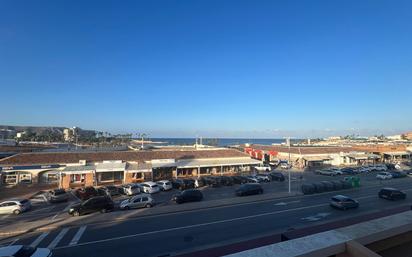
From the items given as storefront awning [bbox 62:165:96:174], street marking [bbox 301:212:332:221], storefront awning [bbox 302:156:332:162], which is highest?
storefront awning [bbox 62:165:96:174]

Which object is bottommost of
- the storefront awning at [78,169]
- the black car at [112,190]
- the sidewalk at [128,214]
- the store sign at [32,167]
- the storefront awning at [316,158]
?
the sidewalk at [128,214]

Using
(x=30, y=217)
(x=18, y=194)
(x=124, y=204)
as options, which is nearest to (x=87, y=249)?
(x=124, y=204)

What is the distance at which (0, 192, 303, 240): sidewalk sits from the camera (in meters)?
25.5

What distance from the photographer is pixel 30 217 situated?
1206 inches

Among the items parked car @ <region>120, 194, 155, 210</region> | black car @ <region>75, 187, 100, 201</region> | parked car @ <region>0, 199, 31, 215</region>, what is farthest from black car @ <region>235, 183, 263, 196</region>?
parked car @ <region>0, 199, 31, 215</region>

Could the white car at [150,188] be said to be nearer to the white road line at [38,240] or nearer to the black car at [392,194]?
the white road line at [38,240]

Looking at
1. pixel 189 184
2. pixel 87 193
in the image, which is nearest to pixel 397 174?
pixel 189 184

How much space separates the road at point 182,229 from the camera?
2086 centimetres

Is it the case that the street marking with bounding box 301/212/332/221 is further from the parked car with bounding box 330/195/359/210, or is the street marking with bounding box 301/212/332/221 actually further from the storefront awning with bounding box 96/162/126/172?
the storefront awning with bounding box 96/162/126/172

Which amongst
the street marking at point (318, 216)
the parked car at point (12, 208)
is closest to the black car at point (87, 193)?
the parked car at point (12, 208)

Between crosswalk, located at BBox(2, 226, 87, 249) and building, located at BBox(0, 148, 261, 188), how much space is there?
923 inches

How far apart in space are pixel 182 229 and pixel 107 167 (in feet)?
96.6

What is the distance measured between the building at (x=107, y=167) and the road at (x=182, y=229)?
2015cm

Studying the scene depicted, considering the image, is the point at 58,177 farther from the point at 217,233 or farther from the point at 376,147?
the point at 376,147
